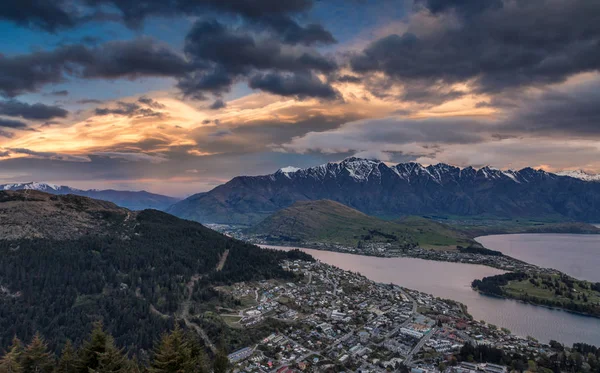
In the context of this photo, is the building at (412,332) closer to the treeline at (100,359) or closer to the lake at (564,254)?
the treeline at (100,359)

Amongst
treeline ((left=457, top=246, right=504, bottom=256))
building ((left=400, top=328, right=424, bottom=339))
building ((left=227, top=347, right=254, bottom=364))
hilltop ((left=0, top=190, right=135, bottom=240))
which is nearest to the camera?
building ((left=227, top=347, right=254, bottom=364))

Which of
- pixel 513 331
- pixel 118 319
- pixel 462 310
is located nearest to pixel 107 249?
pixel 118 319

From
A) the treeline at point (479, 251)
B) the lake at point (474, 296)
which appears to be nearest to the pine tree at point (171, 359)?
the lake at point (474, 296)

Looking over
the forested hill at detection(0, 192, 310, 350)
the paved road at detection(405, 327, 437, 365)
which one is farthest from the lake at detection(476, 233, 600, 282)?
the forested hill at detection(0, 192, 310, 350)

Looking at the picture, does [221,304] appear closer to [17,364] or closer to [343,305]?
[343,305]

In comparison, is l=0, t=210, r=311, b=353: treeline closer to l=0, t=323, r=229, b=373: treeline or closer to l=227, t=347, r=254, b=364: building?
l=227, t=347, r=254, b=364: building

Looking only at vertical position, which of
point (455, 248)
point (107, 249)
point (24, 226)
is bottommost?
point (455, 248)

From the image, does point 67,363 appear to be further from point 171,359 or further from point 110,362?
point 171,359
